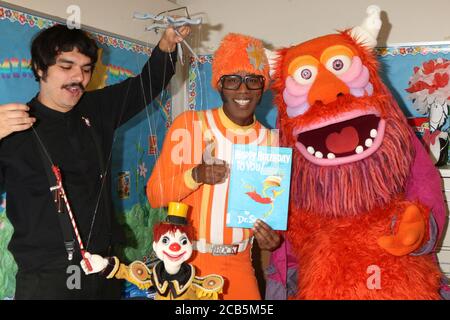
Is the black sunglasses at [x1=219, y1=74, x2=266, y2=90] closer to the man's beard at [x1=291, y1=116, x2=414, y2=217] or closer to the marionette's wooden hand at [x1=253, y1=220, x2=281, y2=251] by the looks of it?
the man's beard at [x1=291, y1=116, x2=414, y2=217]

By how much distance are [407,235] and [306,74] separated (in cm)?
46

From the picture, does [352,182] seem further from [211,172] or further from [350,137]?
[211,172]

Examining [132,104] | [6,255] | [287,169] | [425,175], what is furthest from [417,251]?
[6,255]

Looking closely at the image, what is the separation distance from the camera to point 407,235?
972mm

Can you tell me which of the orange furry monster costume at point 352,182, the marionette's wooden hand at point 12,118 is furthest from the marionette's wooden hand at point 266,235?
the marionette's wooden hand at point 12,118

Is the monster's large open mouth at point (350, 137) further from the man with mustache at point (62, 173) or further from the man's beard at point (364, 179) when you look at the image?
the man with mustache at point (62, 173)

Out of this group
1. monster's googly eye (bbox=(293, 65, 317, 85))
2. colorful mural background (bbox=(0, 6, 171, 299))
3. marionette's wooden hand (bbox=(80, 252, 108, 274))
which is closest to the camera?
marionette's wooden hand (bbox=(80, 252, 108, 274))

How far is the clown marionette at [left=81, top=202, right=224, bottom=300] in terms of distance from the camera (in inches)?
34.4

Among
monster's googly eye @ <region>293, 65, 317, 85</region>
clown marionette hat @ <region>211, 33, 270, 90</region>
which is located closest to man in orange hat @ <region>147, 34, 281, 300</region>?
clown marionette hat @ <region>211, 33, 270, 90</region>

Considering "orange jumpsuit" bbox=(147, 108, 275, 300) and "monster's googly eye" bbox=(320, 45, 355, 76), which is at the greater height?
"monster's googly eye" bbox=(320, 45, 355, 76)

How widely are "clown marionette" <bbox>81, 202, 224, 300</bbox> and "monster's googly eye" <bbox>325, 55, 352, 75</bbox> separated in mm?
543

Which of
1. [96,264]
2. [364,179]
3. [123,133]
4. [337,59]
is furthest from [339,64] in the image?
[123,133]

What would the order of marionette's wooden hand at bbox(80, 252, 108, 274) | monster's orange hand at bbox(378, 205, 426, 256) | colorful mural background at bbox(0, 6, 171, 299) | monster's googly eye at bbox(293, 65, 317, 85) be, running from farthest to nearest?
colorful mural background at bbox(0, 6, 171, 299), monster's googly eye at bbox(293, 65, 317, 85), monster's orange hand at bbox(378, 205, 426, 256), marionette's wooden hand at bbox(80, 252, 108, 274)

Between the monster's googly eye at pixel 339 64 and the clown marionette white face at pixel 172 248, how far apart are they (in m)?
0.55
